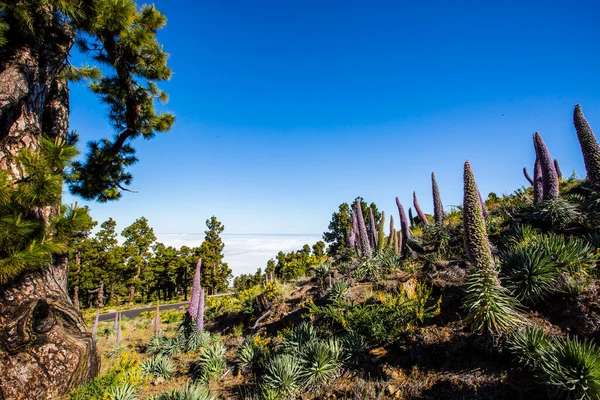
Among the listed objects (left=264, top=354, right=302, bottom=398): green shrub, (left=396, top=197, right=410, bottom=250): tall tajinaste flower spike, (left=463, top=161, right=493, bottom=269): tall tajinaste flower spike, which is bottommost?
(left=264, top=354, right=302, bottom=398): green shrub

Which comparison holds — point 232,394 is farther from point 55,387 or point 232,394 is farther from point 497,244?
point 497,244

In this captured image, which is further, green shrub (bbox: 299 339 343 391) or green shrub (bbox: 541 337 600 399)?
green shrub (bbox: 299 339 343 391)

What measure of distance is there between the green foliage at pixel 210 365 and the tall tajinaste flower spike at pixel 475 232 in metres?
6.18

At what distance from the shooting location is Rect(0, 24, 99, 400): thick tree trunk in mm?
3117

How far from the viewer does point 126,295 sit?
39719mm

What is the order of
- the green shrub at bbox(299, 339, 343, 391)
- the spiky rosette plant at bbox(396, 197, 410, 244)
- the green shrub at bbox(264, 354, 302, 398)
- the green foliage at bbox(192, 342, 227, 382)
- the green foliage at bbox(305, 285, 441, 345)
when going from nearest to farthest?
the green shrub at bbox(264, 354, 302, 398)
the green shrub at bbox(299, 339, 343, 391)
the green foliage at bbox(305, 285, 441, 345)
the green foliage at bbox(192, 342, 227, 382)
the spiky rosette plant at bbox(396, 197, 410, 244)

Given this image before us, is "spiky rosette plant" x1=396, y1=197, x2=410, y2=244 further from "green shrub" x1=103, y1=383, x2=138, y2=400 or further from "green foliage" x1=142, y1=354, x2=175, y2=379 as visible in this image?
"green shrub" x1=103, y1=383, x2=138, y2=400

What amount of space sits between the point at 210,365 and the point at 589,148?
9666mm

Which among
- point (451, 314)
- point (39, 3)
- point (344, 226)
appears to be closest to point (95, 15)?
point (39, 3)

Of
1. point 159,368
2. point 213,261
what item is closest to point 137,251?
point 213,261

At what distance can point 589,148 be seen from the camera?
17.8 feet

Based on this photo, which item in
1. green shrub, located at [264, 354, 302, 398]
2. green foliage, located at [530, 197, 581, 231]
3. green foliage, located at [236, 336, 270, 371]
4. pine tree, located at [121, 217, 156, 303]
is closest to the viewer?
green shrub, located at [264, 354, 302, 398]

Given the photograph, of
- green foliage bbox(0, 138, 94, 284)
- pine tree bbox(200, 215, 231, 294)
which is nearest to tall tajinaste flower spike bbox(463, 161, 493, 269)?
green foliage bbox(0, 138, 94, 284)

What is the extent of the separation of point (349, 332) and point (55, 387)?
16.2 ft
